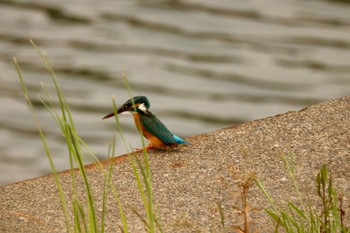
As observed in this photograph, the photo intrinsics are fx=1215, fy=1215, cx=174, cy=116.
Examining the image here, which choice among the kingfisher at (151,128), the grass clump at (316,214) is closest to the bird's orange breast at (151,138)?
the kingfisher at (151,128)

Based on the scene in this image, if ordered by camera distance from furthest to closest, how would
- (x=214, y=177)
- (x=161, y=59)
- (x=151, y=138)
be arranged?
(x=161, y=59) < (x=151, y=138) < (x=214, y=177)

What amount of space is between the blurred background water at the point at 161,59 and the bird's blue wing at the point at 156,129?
4.07 metres

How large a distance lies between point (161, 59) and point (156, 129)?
650 centimetres

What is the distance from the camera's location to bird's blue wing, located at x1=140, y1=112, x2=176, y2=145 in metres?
6.24

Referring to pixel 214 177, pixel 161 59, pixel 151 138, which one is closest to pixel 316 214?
pixel 214 177

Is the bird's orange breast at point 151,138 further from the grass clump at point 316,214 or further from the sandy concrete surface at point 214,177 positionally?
the grass clump at point 316,214

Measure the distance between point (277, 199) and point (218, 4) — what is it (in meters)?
9.21

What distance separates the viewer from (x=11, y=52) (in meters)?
13.0

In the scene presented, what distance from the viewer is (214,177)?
229 inches

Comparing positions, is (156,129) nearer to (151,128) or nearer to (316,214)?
(151,128)

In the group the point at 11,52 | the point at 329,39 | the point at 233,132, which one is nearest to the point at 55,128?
the point at 11,52

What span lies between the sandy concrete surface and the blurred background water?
415 cm

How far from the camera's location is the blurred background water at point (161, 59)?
37.1 ft

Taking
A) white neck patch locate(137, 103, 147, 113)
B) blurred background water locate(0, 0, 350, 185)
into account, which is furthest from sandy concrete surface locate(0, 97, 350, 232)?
blurred background water locate(0, 0, 350, 185)
